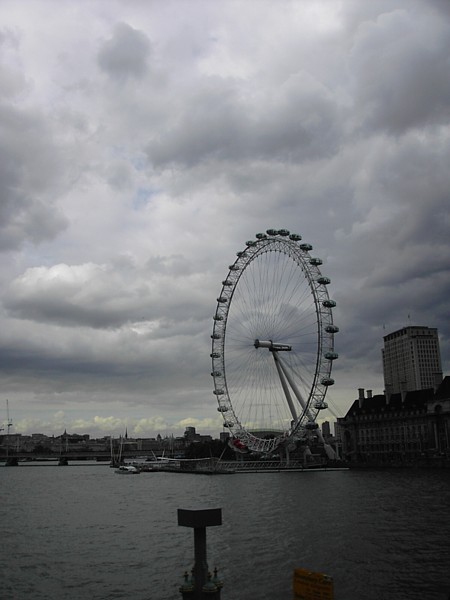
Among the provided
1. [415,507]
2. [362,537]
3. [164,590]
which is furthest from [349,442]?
[164,590]

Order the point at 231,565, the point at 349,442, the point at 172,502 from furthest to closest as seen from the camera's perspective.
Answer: the point at 349,442 → the point at 172,502 → the point at 231,565

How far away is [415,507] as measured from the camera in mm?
37438

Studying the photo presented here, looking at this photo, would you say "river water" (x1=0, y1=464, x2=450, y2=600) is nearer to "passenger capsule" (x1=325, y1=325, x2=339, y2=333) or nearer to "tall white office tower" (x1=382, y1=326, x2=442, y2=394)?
"passenger capsule" (x1=325, y1=325, x2=339, y2=333)

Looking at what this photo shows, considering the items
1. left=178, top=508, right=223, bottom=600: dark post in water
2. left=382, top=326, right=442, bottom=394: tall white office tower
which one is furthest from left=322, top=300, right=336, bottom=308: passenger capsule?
left=382, top=326, right=442, bottom=394: tall white office tower

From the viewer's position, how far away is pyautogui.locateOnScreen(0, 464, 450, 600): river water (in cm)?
1980

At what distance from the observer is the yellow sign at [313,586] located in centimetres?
1261

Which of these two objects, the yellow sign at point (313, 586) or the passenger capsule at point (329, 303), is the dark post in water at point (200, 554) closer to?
the yellow sign at point (313, 586)

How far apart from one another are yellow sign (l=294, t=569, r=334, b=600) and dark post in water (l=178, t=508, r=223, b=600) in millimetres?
2201

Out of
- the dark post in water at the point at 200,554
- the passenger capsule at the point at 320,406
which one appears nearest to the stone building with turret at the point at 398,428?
the passenger capsule at the point at 320,406

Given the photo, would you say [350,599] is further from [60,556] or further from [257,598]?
[60,556]

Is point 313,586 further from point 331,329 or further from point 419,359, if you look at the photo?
point 419,359

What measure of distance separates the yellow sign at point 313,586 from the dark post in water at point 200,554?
2.20 meters

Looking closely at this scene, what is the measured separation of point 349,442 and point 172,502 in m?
79.0

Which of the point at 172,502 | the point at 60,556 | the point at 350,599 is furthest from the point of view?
the point at 172,502
